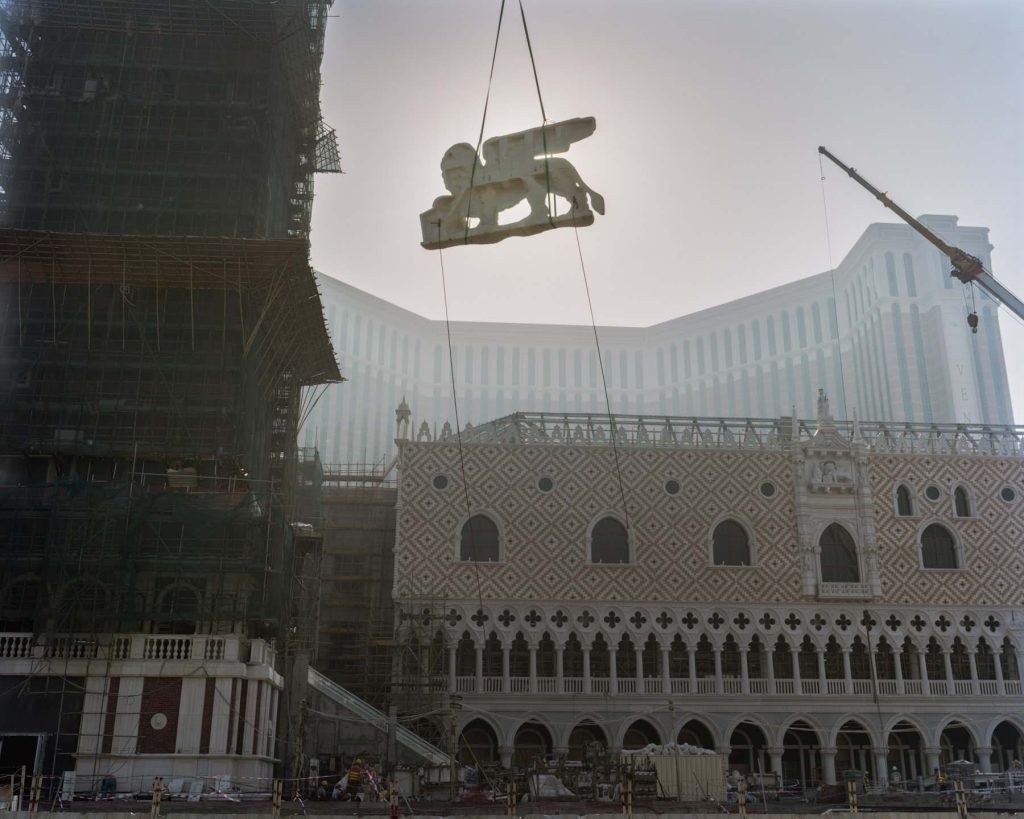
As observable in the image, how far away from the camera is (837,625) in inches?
1560

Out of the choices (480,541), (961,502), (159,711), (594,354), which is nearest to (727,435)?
(961,502)

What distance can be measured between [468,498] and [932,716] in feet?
55.9

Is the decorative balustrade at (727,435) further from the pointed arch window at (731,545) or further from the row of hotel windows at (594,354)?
the row of hotel windows at (594,354)

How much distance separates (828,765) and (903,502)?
970cm

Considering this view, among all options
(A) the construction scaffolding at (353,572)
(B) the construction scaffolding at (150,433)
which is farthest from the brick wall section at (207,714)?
(A) the construction scaffolding at (353,572)

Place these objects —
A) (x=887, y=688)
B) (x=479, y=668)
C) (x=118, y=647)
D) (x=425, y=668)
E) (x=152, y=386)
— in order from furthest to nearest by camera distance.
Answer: (x=887, y=688), (x=479, y=668), (x=425, y=668), (x=152, y=386), (x=118, y=647)

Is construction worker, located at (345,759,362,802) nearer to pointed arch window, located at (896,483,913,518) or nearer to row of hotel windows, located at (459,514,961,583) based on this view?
row of hotel windows, located at (459,514,961,583)

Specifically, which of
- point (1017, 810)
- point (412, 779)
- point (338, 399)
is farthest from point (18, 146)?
point (1017, 810)

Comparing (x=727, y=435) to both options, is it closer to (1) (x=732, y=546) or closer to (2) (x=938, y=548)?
(1) (x=732, y=546)

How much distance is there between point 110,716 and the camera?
28438mm

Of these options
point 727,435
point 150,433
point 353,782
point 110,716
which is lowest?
point 353,782

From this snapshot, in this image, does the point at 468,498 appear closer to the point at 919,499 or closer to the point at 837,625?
the point at 837,625

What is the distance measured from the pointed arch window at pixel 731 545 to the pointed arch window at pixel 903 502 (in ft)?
18.5

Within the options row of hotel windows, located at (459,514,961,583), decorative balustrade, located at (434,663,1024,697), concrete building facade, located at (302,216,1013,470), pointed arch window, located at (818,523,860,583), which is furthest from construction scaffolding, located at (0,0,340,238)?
pointed arch window, located at (818,523,860,583)
